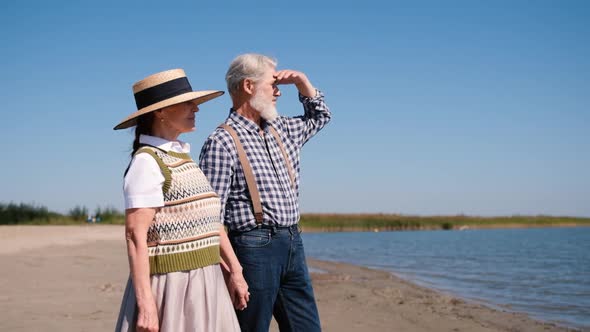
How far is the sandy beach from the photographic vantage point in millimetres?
5801

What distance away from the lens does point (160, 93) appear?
253 cm

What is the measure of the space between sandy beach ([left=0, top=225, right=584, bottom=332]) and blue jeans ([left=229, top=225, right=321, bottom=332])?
113 inches

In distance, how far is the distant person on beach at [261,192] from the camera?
289 centimetres

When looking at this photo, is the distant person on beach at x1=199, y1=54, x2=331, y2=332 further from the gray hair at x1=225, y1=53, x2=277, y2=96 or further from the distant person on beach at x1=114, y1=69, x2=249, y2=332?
the distant person on beach at x1=114, y1=69, x2=249, y2=332

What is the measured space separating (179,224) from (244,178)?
62 cm

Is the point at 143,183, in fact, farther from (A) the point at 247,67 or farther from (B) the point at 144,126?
(A) the point at 247,67

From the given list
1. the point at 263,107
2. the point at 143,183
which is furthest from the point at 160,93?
the point at 263,107

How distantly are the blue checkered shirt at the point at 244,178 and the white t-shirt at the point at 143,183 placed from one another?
0.57 m

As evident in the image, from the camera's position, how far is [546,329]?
6.72 meters

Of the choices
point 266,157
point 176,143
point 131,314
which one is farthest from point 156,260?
point 266,157

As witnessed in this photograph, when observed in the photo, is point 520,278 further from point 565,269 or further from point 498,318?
point 498,318

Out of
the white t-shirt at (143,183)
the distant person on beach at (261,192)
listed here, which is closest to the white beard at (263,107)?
the distant person on beach at (261,192)

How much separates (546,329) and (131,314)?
572cm

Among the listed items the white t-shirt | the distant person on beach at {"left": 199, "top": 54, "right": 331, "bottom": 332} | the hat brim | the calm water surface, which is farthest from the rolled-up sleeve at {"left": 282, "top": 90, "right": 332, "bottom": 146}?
the calm water surface
